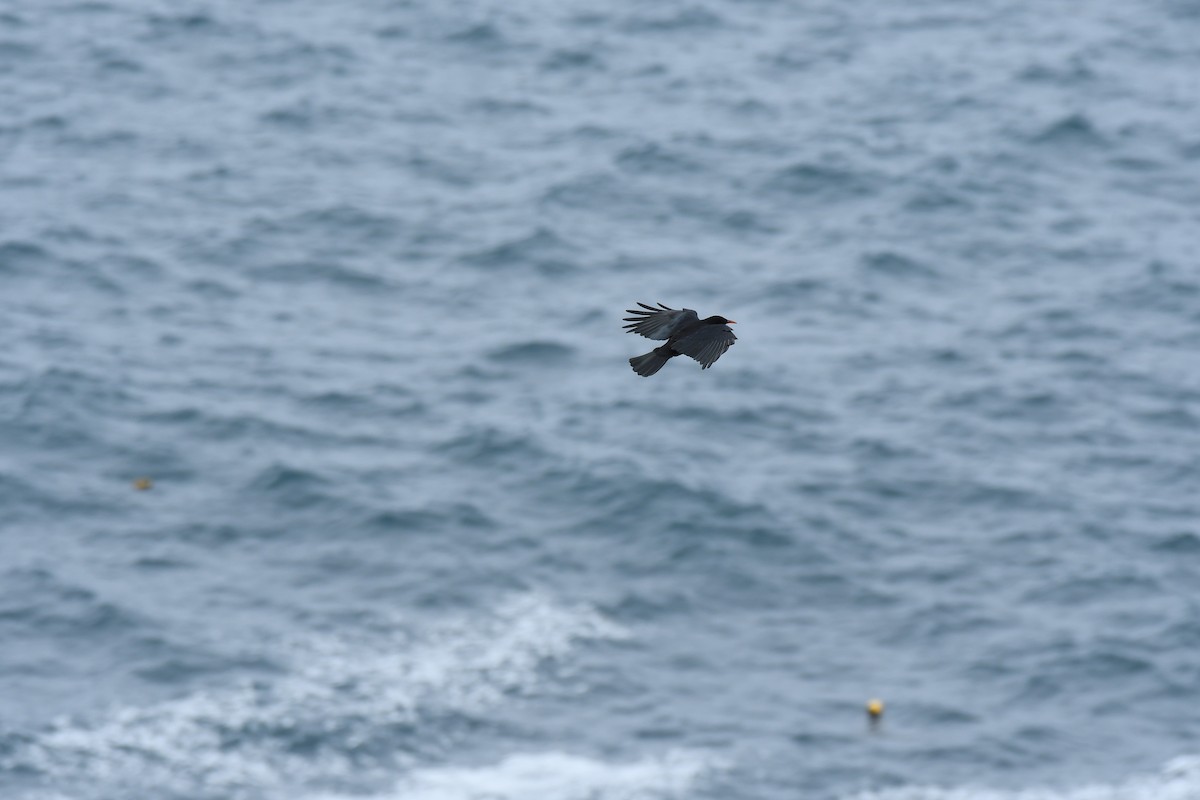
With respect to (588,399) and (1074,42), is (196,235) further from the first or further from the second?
(1074,42)

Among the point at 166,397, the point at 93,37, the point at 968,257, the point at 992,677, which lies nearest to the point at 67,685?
the point at 166,397

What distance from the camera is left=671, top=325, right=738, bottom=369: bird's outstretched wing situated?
80.3ft

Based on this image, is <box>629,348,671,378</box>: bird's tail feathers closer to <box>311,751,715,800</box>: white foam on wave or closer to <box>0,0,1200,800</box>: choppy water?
<box>311,751,715,800</box>: white foam on wave

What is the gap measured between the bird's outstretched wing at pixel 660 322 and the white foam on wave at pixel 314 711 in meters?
21.9

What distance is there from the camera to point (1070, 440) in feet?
183

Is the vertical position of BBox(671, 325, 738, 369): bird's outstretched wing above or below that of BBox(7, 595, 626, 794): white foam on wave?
above

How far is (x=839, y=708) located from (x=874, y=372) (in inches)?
550

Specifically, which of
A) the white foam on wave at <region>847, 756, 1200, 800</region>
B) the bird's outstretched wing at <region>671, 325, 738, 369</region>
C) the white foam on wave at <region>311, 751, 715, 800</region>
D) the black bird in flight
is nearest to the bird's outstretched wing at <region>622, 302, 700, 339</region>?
the black bird in flight

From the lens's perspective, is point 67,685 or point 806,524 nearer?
Answer: point 67,685

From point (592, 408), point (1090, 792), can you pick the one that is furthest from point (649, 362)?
point (592, 408)

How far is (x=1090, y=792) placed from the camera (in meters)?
44.8

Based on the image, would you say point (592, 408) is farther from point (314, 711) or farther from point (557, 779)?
point (557, 779)

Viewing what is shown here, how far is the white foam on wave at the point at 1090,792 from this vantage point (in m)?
44.5

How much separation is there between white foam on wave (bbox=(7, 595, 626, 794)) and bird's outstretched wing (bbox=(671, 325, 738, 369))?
22622mm
